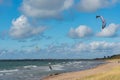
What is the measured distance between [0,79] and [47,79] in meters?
8.81

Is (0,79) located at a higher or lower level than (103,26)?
lower

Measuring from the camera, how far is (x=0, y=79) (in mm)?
49188

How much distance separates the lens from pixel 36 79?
4525 cm

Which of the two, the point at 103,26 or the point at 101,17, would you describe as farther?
the point at 101,17

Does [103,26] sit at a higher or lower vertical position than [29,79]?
higher

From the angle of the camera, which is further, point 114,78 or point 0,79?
point 0,79

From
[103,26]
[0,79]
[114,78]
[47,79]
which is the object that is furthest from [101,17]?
[0,79]

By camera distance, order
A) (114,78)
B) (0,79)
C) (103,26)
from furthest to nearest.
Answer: (0,79) < (114,78) < (103,26)

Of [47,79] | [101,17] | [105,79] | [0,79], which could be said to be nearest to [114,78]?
[105,79]

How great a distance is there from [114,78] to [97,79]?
6.69 feet

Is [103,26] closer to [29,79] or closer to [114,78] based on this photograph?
[114,78]

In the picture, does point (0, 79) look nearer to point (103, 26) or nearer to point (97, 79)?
point (97, 79)

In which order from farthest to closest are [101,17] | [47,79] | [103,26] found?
[47,79]
[101,17]
[103,26]

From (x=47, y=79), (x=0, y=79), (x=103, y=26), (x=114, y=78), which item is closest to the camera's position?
(x=103, y=26)
